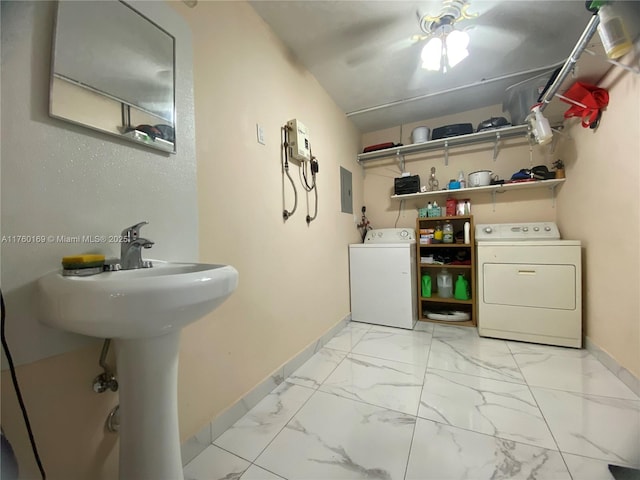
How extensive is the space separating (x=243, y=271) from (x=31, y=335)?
0.74 metres

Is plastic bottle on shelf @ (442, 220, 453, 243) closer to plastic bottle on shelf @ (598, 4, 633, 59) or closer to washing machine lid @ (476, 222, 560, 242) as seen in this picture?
washing machine lid @ (476, 222, 560, 242)

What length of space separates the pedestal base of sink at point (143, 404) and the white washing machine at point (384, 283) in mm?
1990

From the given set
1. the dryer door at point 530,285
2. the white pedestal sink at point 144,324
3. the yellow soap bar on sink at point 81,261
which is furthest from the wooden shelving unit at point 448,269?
the yellow soap bar on sink at point 81,261

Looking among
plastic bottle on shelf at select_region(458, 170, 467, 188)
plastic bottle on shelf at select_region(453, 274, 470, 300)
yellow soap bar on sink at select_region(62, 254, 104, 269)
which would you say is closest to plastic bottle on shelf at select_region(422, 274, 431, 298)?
plastic bottle on shelf at select_region(453, 274, 470, 300)

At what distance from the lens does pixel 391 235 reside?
2.73 m

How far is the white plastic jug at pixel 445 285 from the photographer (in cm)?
251

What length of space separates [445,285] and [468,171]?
1.25 meters

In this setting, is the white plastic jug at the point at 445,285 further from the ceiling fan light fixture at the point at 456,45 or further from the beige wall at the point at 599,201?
the ceiling fan light fixture at the point at 456,45

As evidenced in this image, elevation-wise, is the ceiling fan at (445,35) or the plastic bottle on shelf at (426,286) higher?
the ceiling fan at (445,35)

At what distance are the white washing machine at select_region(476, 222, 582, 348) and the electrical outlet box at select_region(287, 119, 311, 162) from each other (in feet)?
5.54

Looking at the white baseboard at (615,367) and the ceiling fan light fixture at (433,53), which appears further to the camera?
the ceiling fan light fixture at (433,53)

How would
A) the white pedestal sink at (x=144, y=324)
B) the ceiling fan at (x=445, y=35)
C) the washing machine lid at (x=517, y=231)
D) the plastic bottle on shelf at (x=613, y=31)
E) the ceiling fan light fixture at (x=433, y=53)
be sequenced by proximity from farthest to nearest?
the washing machine lid at (x=517, y=231)
the ceiling fan light fixture at (x=433, y=53)
the ceiling fan at (x=445, y=35)
the plastic bottle on shelf at (x=613, y=31)
the white pedestal sink at (x=144, y=324)

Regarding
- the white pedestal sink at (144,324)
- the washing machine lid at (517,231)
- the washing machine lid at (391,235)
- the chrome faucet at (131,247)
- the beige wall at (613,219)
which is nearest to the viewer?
the white pedestal sink at (144,324)

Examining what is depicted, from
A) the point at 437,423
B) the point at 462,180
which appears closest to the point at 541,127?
the point at 462,180
